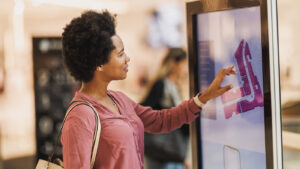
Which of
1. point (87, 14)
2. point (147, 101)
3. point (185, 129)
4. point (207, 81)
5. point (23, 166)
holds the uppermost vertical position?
point (87, 14)

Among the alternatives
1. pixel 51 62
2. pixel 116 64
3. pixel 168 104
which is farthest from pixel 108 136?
pixel 51 62

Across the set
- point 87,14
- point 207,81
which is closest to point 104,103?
point 87,14

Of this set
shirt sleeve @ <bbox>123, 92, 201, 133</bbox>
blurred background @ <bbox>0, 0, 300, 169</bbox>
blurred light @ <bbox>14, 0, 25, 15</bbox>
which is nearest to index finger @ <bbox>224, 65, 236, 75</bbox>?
shirt sleeve @ <bbox>123, 92, 201, 133</bbox>

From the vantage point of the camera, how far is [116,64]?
1.61 m

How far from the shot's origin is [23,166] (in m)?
4.79

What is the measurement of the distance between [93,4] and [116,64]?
4.17 m

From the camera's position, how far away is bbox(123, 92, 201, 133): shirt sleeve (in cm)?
181

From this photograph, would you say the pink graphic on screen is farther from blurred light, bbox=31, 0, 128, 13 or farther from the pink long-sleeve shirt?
blurred light, bbox=31, 0, 128, 13

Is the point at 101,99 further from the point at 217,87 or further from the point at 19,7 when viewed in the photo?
the point at 19,7

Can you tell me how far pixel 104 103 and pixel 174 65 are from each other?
1987mm

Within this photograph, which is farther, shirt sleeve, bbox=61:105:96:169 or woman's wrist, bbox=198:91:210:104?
woman's wrist, bbox=198:91:210:104

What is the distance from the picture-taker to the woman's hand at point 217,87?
1.64 metres

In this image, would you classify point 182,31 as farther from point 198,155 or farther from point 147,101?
point 198,155

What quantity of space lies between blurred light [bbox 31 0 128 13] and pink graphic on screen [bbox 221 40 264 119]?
391 cm
